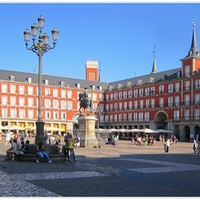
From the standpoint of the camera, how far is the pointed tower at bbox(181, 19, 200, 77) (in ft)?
199

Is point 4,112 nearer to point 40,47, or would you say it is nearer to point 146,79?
point 146,79

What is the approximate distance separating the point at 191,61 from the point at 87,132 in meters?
35.7

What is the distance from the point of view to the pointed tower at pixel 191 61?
199 ft

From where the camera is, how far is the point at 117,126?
3142 inches

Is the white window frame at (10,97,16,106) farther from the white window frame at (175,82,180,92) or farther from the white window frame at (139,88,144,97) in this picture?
the white window frame at (175,82,180,92)

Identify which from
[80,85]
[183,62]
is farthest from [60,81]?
[183,62]

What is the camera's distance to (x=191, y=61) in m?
61.1

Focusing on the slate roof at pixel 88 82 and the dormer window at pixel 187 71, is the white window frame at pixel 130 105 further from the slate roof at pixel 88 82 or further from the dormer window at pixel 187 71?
the dormer window at pixel 187 71

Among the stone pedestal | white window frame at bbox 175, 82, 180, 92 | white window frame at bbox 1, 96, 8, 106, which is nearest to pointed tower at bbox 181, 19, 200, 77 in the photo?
white window frame at bbox 175, 82, 180, 92

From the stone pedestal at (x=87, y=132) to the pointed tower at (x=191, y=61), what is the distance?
34.4m

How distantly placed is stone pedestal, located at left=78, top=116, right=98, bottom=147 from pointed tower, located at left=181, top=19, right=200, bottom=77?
113ft

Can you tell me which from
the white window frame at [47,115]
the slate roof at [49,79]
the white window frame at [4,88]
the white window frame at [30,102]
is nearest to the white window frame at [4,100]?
the white window frame at [4,88]

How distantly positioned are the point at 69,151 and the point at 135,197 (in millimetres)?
10508

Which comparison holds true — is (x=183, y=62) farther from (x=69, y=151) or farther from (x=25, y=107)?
(x=69, y=151)
